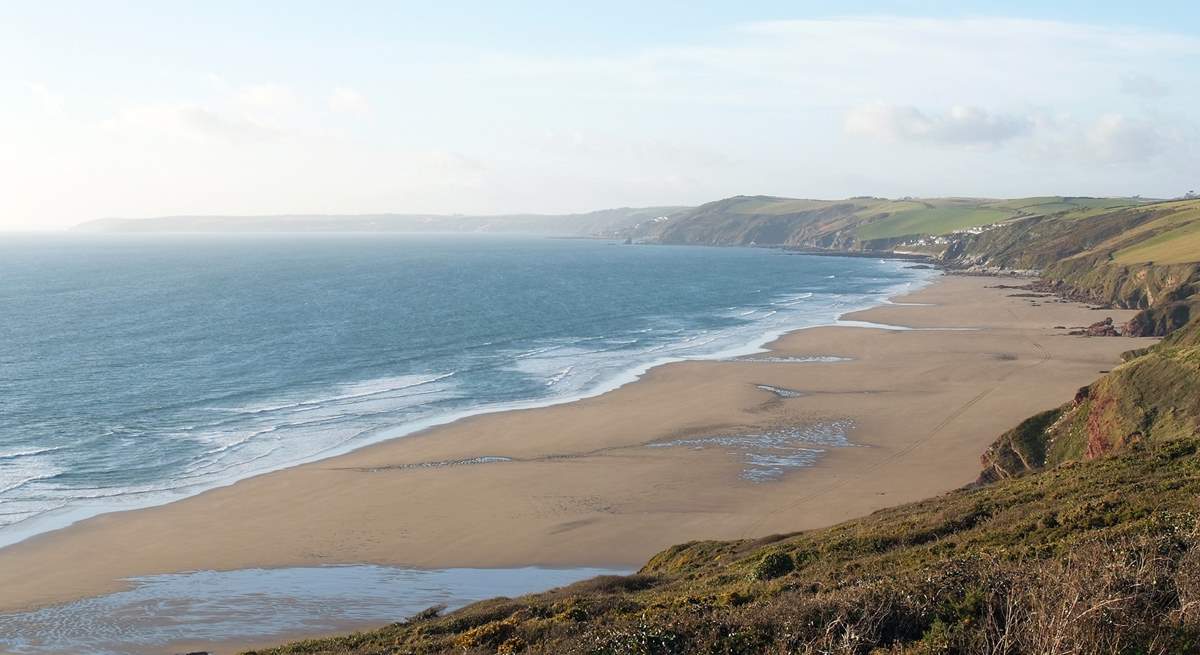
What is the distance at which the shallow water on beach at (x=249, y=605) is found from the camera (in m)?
24.8

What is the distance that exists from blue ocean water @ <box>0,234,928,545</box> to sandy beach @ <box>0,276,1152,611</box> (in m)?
3.33

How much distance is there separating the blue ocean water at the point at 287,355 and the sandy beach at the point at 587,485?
3.33 meters

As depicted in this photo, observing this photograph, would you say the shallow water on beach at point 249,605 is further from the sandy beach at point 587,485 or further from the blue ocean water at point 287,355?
the blue ocean water at point 287,355

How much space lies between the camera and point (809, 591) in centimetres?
1673

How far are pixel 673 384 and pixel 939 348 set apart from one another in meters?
25.7

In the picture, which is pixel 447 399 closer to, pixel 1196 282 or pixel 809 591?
pixel 809 591

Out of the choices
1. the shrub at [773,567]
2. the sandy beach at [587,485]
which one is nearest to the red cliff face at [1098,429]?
the sandy beach at [587,485]

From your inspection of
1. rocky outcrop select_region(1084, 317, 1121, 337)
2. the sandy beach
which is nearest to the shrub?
the sandy beach

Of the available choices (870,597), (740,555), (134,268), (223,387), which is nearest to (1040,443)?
(740,555)

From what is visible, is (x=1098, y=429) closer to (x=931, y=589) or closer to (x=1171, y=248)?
(x=931, y=589)

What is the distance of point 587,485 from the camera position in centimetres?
3934

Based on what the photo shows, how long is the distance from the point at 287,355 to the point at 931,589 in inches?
2508

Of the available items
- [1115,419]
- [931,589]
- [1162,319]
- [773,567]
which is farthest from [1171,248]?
[931,589]

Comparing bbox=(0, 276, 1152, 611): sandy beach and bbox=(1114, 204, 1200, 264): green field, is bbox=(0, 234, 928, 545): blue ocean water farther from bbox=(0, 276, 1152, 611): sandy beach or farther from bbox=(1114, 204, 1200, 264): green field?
bbox=(1114, 204, 1200, 264): green field
